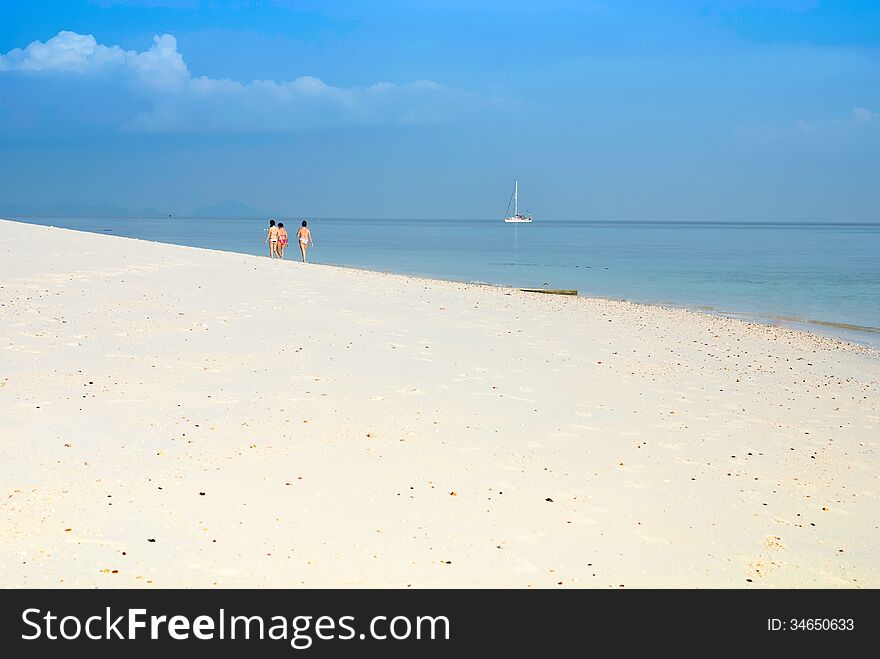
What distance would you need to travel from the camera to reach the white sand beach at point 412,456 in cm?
583

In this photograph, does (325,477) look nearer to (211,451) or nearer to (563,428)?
(211,451)

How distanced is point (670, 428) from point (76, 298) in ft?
37.7

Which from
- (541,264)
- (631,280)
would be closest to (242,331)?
(631,280)

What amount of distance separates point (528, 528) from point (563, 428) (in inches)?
116

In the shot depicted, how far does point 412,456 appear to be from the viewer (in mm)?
8062

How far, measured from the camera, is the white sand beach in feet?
19.1

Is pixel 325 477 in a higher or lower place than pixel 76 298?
lower

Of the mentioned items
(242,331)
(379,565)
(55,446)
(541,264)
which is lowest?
(379,565)

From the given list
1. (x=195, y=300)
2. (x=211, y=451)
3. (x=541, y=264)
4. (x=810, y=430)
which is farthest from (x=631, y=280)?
(x=211, y=451)

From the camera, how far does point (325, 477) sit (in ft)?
24.2

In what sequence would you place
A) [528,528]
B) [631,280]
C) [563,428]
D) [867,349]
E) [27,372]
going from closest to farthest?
[528,528] → [563,428] → [27,372] → [867,349] → [631,280]

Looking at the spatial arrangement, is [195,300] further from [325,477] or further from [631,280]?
[631,280]

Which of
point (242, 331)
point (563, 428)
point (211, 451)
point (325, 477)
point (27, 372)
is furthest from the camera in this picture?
point (242, 331)

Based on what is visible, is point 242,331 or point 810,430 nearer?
point 810,430
